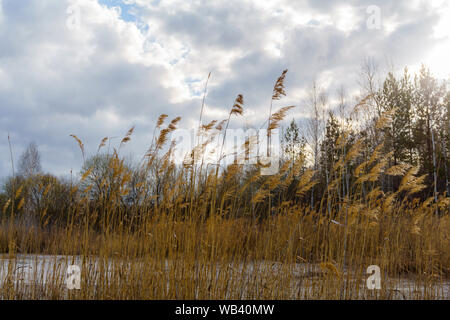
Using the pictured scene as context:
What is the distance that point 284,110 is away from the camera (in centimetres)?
252
